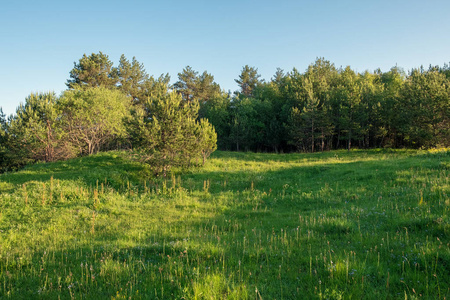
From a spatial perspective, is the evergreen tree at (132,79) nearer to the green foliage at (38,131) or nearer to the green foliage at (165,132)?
the green foliage at (38,131)

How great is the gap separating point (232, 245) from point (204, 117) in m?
37.9

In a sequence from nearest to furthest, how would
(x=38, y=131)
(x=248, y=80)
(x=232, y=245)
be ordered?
1. (x=232, y=245)
2. (x=38, y=131)
3. (x=248, y=80)

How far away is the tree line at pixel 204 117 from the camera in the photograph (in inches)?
804

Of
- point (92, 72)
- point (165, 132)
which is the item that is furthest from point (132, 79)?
point (165, 132)

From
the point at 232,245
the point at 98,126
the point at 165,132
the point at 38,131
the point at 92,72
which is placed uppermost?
the point at 92,72

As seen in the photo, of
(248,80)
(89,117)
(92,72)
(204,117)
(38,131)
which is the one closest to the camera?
(38,131)

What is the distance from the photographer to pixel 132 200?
41.6ft

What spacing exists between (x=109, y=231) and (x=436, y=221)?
Result: 31.4 ft

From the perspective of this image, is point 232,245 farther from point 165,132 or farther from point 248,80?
point 248,80

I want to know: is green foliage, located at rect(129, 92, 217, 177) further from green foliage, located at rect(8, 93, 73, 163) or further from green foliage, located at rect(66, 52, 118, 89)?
green foliage, located at rect(66, 52, 118, 89)

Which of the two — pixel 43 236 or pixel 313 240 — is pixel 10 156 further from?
pixel 313 240

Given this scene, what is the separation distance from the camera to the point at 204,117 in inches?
1679

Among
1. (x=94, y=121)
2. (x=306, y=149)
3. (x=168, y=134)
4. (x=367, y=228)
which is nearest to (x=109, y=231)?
(x=367, y=228)

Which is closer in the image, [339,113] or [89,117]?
[89,117]
